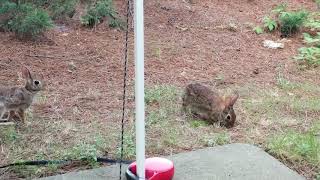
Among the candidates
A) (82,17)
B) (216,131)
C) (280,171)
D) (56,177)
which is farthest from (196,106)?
(82,17)

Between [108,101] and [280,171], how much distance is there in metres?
1.80

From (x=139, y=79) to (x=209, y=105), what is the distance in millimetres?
1611

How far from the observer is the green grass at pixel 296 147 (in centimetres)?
374

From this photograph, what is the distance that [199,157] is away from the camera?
3.64 m

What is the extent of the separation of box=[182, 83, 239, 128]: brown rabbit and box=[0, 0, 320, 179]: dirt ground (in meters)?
0.14

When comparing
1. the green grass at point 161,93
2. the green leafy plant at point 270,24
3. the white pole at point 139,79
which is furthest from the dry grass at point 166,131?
the green leafy plant at point 270,24

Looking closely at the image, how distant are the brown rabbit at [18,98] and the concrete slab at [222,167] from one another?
1009mm

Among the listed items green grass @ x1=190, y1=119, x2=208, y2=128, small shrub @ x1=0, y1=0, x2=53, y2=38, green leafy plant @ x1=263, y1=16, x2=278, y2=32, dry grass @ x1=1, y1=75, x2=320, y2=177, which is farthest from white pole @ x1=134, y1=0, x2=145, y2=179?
green leafy plant @ x1=263, y1=16, x2=278, y2=32

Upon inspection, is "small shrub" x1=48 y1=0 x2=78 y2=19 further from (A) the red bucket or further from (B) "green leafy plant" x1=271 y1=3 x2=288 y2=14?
(A) the red bucket

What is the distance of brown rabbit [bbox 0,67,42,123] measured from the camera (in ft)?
13.6

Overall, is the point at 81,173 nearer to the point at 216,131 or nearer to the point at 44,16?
the point at 216,131

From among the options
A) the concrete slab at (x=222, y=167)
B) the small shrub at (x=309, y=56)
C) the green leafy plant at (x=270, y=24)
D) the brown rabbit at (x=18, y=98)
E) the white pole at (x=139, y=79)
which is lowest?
the small shrub at (x=309, y=56)

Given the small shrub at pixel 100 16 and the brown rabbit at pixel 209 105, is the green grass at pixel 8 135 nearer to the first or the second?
the brown rabbit at pixel 209 105

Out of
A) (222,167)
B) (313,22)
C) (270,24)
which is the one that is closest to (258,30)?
(270,24)
